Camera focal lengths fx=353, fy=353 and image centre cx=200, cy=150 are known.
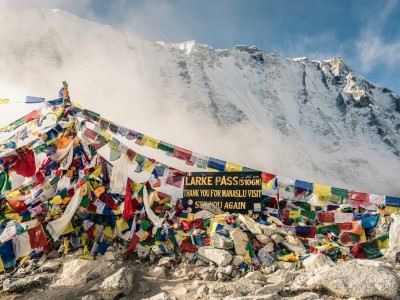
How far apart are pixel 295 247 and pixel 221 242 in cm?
155

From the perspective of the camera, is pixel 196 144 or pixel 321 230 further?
pixel 196 144

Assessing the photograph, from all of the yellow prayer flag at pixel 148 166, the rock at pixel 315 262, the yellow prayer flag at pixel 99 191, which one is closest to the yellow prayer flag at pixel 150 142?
the yellow prayer flag at pixel 148 166

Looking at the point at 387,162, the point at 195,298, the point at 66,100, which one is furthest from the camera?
the point at 387,162

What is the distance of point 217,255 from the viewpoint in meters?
6.40

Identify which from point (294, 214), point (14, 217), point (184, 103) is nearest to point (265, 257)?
point (294, 214)

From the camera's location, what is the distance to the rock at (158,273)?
6145 millimetres

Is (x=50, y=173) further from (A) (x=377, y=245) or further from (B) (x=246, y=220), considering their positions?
(A) (x=377, y=245)

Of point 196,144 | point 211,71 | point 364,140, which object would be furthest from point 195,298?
point 364,140

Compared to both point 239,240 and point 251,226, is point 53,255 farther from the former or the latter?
point 251,226

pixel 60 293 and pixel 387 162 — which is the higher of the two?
pixel 387 162

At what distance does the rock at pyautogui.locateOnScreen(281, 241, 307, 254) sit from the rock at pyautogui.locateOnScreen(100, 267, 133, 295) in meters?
3.21

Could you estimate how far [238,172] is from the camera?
364 inches

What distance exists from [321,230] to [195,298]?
4.75 m

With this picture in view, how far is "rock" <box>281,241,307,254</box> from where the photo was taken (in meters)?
6.95
